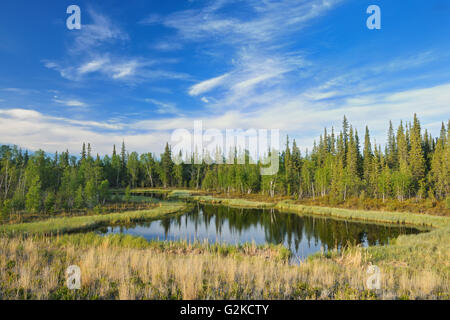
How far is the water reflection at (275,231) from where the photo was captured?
2230 centimetres

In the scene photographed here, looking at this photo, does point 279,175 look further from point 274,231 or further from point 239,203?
point 274,231

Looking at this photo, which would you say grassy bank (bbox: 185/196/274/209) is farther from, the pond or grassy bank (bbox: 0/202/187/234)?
grassy bank (bbox: 0/202/187/234)

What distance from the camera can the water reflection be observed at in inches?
878

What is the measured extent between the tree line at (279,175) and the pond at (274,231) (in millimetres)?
14425

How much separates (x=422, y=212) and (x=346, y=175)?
18.2m

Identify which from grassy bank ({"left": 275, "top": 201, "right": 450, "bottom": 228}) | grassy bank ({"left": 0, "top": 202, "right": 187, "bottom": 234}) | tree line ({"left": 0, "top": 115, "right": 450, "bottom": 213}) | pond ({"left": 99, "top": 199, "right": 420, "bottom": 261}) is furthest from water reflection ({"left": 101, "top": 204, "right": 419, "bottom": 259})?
tree line ({"left": 0, "top": 115, "right": 450, "bottom": 213})

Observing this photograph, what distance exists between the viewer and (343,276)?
8.80 metres

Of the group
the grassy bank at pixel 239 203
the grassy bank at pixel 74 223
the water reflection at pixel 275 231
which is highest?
the grassy bank at pixel 74 223

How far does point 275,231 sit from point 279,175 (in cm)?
4089

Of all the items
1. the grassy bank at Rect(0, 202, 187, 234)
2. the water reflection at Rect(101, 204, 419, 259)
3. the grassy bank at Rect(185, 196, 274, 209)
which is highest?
the grassy bank at Rect(0, 202, 187, 234)

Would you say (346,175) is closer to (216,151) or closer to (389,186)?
(389,186)

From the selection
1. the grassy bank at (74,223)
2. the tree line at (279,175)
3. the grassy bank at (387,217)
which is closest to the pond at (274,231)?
the grassy bank at (74,223)

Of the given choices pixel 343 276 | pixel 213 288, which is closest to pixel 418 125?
pixel 343 276

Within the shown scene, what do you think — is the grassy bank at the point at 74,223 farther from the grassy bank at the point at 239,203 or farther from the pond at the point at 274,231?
the grassy bank at the point at 239,203
